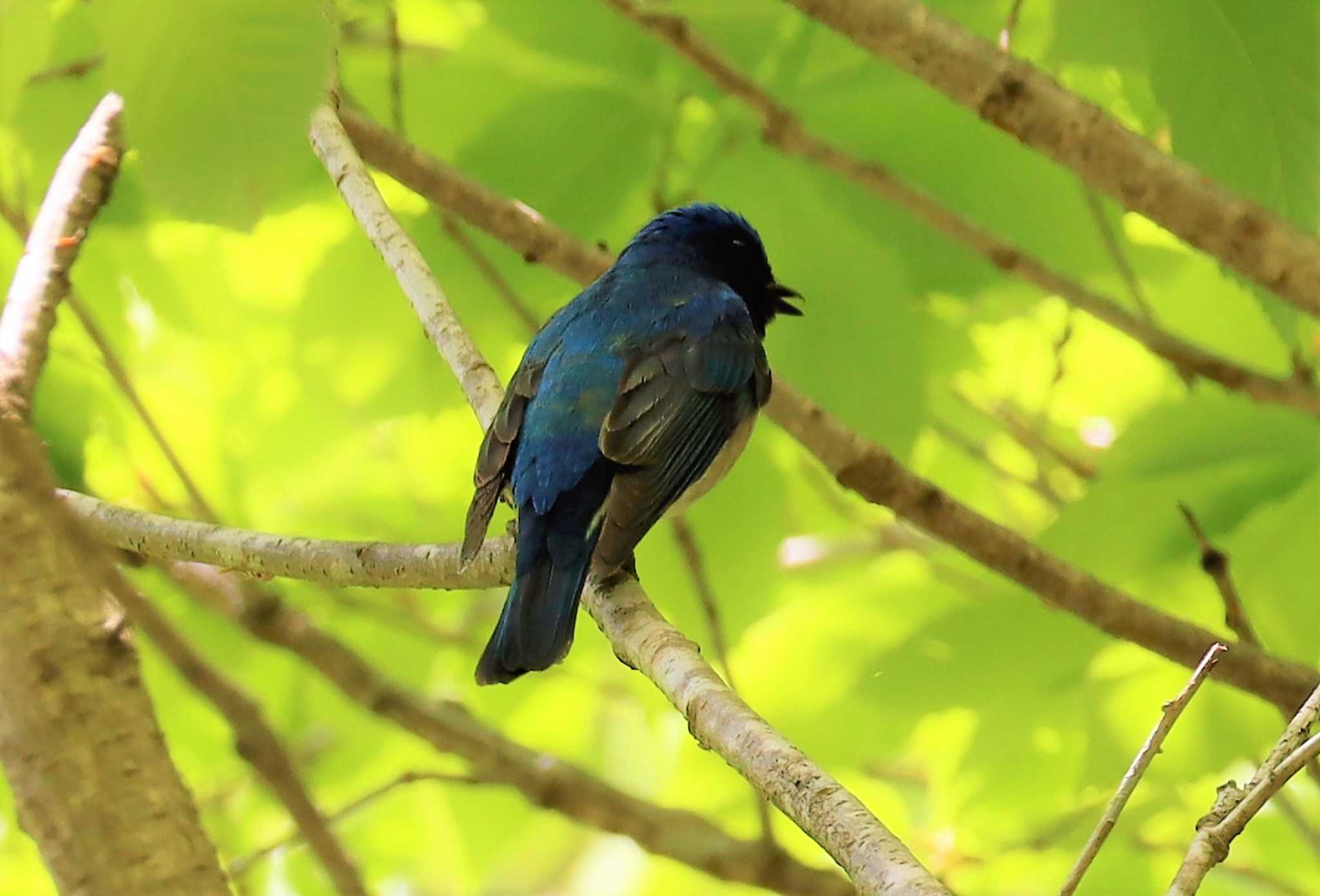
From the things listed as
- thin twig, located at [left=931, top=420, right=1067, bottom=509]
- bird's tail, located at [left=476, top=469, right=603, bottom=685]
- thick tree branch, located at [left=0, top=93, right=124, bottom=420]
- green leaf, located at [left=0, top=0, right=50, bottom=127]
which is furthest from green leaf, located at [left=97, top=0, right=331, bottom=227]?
thin twig, located at [left=931, top=420, right=1067, bottom=509]

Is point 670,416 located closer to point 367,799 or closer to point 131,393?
point 367,799

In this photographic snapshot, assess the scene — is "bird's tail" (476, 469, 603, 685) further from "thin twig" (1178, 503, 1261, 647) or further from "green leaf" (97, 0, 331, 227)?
"green leaf" (97, 0, 331, 227)

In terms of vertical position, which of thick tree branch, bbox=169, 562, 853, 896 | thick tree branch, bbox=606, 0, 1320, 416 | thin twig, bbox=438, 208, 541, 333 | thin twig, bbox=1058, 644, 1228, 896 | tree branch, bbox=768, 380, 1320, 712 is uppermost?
thin twig, bbox=1058, 644, 1228, 896

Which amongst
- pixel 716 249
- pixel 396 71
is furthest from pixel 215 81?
pixel 716 249

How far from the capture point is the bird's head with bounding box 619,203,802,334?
12.0 ft

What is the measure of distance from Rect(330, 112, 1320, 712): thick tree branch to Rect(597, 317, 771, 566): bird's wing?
18 cm

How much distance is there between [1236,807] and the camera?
126cm

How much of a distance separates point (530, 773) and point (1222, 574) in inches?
59.1

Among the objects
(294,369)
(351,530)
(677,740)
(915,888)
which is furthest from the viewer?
(677,740)

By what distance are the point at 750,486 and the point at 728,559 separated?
0.16m

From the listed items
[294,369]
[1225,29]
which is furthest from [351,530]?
[1225,29]

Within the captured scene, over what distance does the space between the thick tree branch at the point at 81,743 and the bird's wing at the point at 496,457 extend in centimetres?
57

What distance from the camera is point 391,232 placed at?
242cm

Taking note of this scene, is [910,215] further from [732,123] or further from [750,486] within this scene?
[750,486]
